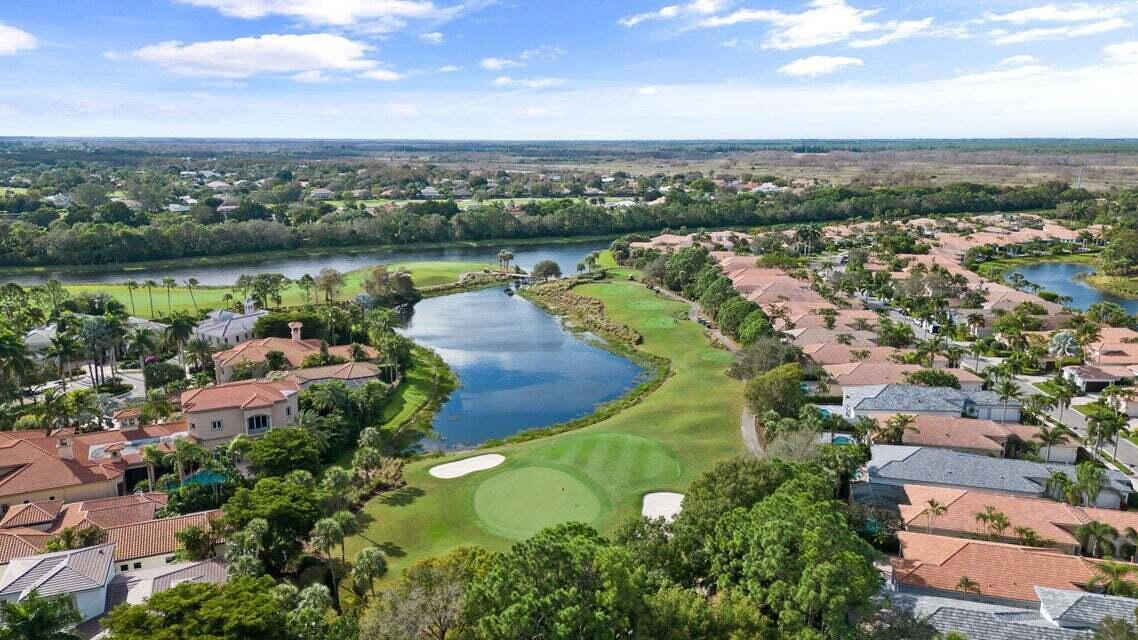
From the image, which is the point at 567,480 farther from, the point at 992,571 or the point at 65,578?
the point at 65,578

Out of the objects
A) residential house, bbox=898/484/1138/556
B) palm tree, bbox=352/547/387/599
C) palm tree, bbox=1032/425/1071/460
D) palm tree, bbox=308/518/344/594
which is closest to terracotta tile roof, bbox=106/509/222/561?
palm tree, bbox=308/518/344/594

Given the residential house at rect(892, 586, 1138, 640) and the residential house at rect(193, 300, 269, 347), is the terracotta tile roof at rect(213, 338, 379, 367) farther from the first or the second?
the residential house at rect(892, 586, 1138, 640)

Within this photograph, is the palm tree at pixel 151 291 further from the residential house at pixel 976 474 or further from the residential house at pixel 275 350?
the residential house at pixel 976 474

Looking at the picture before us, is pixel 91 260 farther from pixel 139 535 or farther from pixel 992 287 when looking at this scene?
pixel 992 287

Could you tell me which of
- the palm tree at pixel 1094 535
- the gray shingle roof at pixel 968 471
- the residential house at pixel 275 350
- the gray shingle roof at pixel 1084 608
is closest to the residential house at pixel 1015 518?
the palm tree at pixel 1094 535

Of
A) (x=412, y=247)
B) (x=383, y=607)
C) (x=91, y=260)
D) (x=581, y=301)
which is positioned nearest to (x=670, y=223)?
(x=412, y=247)

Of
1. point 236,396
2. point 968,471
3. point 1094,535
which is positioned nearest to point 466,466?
point 236,396
